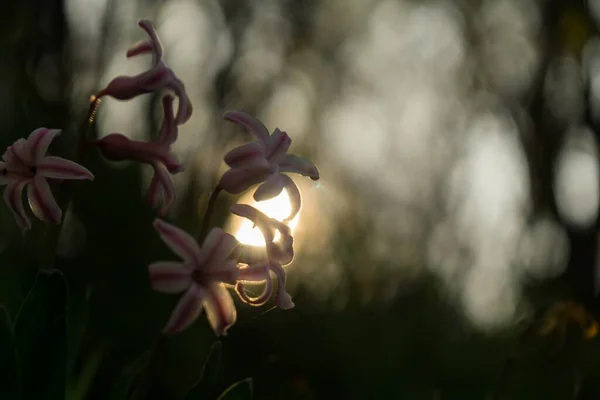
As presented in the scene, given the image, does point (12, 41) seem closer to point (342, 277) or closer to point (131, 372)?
point (342, 277)


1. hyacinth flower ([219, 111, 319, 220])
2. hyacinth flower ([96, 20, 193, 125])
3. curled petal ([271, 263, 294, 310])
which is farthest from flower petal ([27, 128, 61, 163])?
curled petal ([271, 263, 294, 310])

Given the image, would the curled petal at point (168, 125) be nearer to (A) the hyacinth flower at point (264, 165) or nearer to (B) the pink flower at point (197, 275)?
(A) the hyacinth flower at point (264, 165)

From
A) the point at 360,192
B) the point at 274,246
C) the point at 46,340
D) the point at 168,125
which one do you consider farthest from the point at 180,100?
the point at 360,192

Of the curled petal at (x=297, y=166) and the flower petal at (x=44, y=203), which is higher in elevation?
the curled petal at (x=297, y=166)

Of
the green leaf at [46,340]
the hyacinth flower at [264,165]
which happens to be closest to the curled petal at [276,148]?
the hyacinth flower at [264,165]

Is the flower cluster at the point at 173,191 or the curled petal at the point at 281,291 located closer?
the flower cluster at the point at 173,191

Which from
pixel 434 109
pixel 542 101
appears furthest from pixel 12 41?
pixel 542 101
